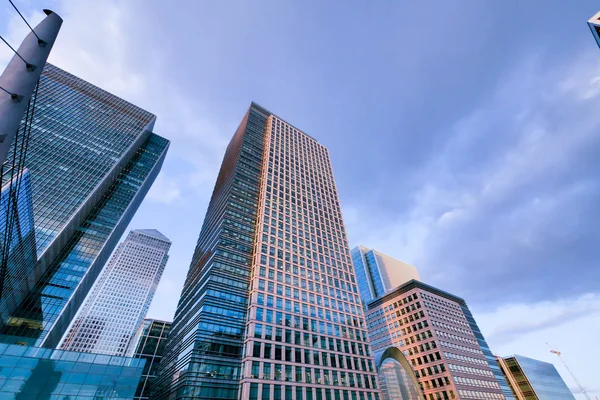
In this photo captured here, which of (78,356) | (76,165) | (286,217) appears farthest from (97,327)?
(78,356)

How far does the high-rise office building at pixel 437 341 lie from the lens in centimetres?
9356

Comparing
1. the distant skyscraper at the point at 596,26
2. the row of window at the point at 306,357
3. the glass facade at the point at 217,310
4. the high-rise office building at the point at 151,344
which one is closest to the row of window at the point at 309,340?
the row of window at the point at 306,357

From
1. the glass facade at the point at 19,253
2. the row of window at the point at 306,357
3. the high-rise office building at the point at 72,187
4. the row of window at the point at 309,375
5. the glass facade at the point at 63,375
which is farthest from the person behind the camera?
the high-rise office building at the point at 72,187

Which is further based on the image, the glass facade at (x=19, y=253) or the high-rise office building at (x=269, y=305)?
the glass facade at (x=19, y=253)

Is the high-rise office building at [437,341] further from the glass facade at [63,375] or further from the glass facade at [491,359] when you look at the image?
the glass facade at [63,375]

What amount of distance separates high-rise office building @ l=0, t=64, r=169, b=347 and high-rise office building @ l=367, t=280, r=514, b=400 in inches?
4603

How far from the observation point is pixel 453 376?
9088 centimetres

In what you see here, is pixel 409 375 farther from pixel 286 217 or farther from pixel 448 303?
pixel 286 217

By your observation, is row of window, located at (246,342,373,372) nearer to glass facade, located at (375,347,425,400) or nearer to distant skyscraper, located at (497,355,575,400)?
glass facade, located at (375,347,425,400)

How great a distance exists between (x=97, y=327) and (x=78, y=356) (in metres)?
183

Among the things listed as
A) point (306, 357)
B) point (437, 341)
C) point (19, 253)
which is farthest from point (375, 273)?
point (19, 253)

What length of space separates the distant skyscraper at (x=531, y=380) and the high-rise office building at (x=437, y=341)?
131 ft

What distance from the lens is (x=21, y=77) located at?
8312mm

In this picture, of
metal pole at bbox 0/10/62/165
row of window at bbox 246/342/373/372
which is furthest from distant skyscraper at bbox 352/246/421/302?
metal pole at bbox 0/10/62/165
